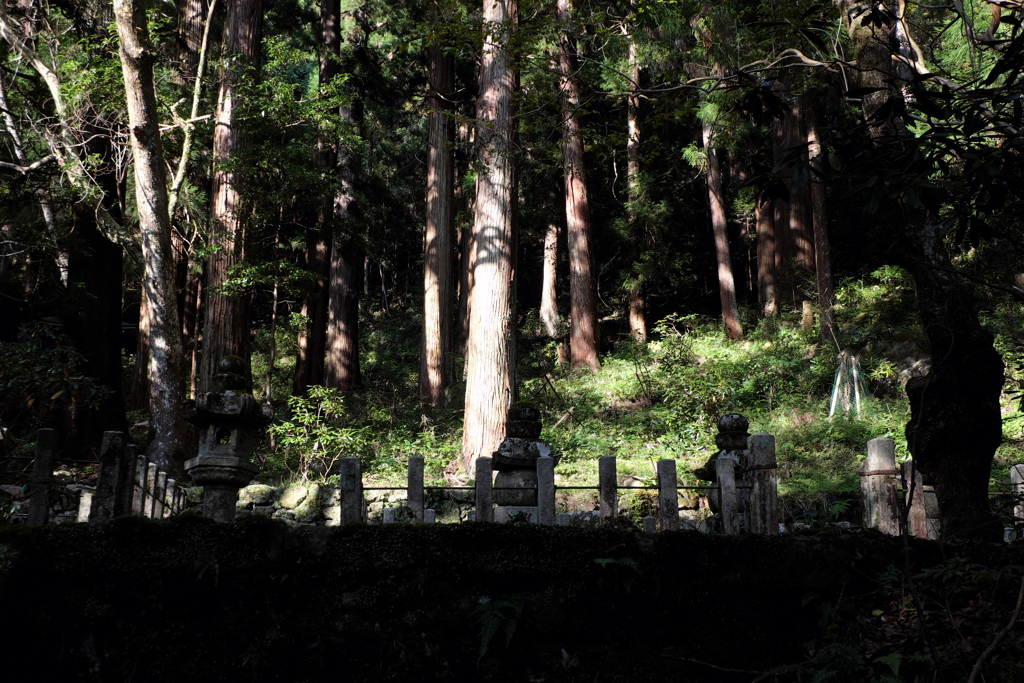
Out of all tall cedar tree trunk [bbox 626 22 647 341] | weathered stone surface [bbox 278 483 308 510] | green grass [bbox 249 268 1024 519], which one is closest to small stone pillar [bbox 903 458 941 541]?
green grass [bbox 249 268 1024 519]

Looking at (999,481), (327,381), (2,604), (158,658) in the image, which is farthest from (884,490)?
(327,381)

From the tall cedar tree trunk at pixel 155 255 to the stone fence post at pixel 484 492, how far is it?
5499mm

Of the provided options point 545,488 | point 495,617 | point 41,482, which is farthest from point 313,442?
point 495,617

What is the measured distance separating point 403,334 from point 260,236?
13.3 meters

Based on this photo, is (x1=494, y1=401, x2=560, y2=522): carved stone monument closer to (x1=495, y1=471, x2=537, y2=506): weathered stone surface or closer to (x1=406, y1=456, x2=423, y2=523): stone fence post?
(x1=495, y1=471, x2=537, y2=506): weathered stone surface

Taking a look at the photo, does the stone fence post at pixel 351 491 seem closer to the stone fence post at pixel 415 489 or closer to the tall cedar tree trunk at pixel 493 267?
the stone fence post at pixel 415 489

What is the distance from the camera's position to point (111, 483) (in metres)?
5.65

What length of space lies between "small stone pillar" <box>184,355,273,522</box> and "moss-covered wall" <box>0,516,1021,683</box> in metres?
1.09

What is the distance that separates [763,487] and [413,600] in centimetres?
329

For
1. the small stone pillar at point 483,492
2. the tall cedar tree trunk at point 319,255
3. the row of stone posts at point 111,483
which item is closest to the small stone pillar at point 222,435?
the row of stone posts at point 111,483

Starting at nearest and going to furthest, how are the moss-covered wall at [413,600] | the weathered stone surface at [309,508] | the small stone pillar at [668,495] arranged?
the moss-covered wall at [413,600] < the small stone pillar at [668,495] < the weathered stone surface at [309,508]

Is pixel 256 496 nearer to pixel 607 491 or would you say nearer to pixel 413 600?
pixel 607 491

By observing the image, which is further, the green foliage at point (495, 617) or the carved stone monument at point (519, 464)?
the carved stone monument at point (519, 464)

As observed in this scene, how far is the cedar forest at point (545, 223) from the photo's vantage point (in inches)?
214
